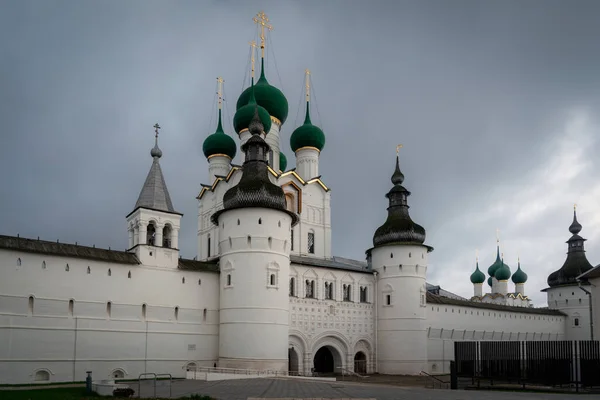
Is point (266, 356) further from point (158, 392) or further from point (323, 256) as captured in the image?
point (323, 256)

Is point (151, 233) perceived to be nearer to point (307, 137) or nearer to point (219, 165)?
point (219, 165)

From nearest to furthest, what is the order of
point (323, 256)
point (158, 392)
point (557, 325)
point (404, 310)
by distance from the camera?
point (158, 392) < point (404, 310) < point (323, 256) < point (557, 325)

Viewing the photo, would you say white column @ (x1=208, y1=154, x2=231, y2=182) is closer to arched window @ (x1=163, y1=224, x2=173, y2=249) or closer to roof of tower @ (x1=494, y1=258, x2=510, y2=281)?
arched window @ (x1=163, y1=224, x2=173, y2=249)

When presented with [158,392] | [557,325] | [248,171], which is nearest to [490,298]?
[557,325]

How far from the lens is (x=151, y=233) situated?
27.0 metres

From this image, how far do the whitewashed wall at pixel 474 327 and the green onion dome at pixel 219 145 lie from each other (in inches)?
588

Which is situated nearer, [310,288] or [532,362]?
[532,362]

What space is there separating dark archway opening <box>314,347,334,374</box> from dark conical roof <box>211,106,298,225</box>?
7527 mm

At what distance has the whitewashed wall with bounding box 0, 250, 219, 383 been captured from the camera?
2212 centimetres

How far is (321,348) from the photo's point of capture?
31734 mm

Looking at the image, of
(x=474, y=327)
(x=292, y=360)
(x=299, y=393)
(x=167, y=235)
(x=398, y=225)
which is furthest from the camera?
(x=474, y=327)

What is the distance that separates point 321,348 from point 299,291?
12.4 ft

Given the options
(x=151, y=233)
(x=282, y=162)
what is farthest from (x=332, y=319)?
(x=282, y=162)

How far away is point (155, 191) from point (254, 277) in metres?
5.77
